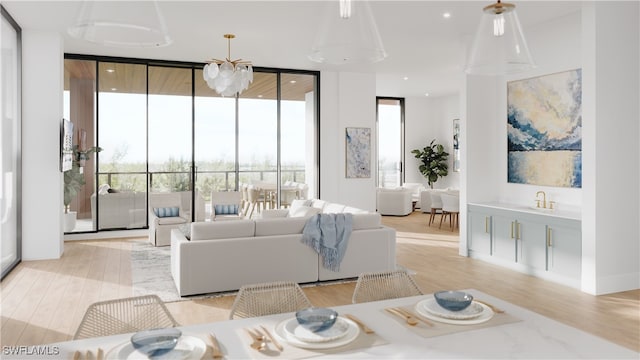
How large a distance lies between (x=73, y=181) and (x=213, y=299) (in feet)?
13.4

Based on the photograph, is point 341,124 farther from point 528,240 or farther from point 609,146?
point 609,146

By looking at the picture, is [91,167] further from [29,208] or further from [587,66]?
[587,66]

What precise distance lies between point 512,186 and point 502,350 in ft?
16.9

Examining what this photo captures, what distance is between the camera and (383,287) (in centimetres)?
238

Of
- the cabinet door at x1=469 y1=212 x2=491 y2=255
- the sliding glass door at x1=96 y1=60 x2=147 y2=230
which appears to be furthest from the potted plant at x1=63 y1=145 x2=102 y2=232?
the cabinet door at x1=469 y1=212 x2=491 y2=255

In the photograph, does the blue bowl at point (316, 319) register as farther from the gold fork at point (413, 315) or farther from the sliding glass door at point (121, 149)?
the sliding glass door at point (121, 149)

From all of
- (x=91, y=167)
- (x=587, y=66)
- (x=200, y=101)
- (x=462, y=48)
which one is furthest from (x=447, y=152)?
(x=91, y=167)

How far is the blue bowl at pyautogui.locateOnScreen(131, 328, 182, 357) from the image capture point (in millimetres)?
1386

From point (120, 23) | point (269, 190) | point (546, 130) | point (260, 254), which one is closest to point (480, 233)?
point (546, 130)

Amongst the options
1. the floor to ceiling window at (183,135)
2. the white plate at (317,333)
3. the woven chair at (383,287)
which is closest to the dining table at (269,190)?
the floor to ceiling window at (183,135)

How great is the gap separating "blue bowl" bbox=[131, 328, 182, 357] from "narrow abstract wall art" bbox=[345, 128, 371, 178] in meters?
7.75

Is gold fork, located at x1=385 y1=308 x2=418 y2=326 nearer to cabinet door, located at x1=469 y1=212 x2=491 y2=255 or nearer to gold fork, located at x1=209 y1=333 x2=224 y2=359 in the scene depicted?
gold fork, located at x1=209 y1=333 x2=224 y2=359

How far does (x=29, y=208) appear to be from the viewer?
6.07 m

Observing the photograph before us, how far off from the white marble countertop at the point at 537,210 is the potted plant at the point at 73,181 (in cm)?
604
